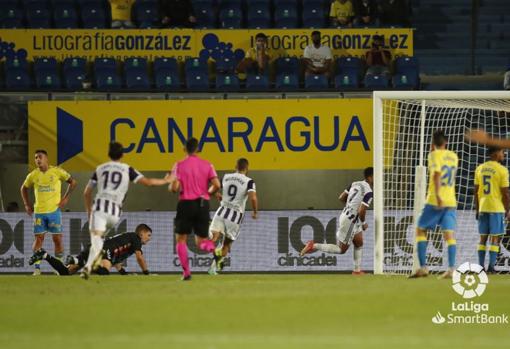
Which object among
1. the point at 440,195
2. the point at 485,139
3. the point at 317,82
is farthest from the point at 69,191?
the point at 485,139

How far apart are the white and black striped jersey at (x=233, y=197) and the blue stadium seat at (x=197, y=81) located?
682cm

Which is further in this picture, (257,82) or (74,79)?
(74,79)

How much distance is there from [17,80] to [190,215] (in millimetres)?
10726

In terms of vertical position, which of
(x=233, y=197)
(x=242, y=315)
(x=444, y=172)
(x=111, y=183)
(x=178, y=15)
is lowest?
(x=242, y=315)

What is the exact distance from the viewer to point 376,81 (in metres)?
26.0

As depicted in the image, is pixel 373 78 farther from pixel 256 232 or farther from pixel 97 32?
pixel 97 32

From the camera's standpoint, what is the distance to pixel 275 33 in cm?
2714

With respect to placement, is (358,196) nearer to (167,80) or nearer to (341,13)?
(167,80)

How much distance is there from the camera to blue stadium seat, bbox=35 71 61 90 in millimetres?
26141

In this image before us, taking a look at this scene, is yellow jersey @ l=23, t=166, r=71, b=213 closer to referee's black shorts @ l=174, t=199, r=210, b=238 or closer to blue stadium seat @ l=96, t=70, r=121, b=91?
referee's black shorts @ l=174, t=199, r=210, b=238

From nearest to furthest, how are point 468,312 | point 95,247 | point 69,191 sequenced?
point 468,312 < point 95,247 < point 69,191

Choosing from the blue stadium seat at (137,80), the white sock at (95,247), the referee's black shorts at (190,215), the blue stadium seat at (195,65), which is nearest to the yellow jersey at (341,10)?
the blue stadium seat at (195,65)

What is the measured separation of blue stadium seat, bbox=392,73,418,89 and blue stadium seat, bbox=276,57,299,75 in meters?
2.26

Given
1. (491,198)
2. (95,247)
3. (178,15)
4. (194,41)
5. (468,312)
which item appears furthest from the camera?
(178,15)
